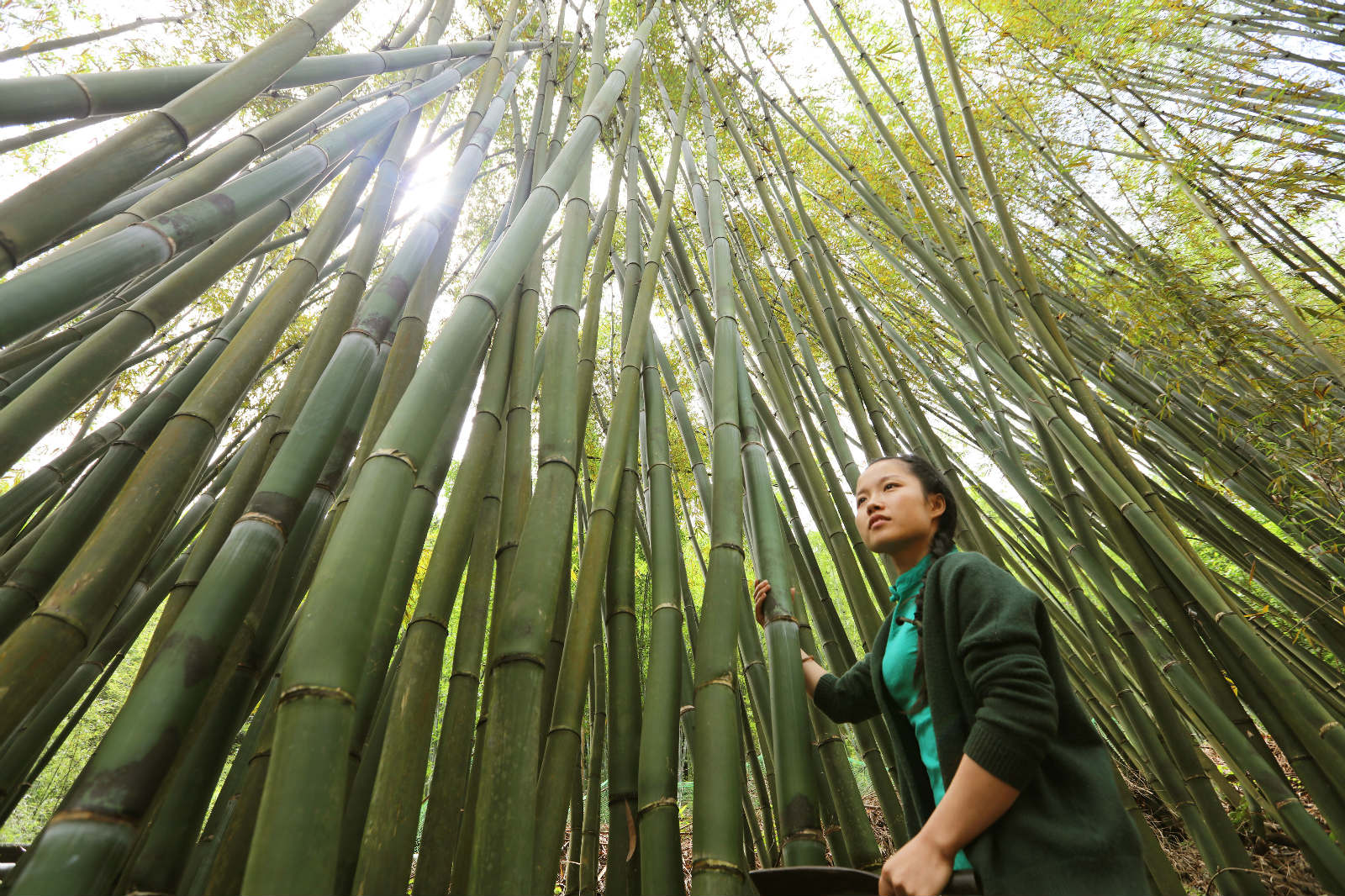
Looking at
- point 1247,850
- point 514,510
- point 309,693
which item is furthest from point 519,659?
point 1247,850

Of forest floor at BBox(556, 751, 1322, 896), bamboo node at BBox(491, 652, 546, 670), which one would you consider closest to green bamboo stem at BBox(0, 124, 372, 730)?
bamboo node at BBox(491, 652, 546, 670)

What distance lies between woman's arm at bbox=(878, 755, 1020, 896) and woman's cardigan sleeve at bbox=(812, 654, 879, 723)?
367 mm

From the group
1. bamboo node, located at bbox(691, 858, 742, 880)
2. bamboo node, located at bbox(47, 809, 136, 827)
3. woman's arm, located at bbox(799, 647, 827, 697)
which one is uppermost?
woman's arm, located at bbox(799, 647, 827, 697)

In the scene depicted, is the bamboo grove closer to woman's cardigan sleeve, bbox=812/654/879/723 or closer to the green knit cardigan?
woman's cardigan sleeve, bbox=812/654/879/723

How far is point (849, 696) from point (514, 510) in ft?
2.23

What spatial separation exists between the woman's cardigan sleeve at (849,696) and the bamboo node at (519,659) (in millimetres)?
629

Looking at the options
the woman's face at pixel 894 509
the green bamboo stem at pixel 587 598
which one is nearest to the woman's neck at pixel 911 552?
the woman's face at pixel 894 509

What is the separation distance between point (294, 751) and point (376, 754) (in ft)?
1.20

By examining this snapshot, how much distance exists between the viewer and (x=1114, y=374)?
234 centimetres

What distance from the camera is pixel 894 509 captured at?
46.8 inches

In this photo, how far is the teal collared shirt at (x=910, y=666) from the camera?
3.39ft

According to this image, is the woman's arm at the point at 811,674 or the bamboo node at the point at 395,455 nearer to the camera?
the bamboo node at the point at 395,455

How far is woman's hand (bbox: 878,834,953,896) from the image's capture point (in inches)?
30.5

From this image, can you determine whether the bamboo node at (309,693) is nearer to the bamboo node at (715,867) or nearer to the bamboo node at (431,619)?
the bamboo node at (431,619)
